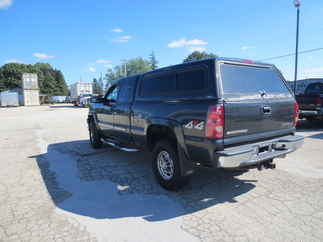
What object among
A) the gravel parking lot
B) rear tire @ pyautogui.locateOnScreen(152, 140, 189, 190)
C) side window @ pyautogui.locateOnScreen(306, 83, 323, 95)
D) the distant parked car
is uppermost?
the distant parked car

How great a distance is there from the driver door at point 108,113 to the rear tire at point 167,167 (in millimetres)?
2173

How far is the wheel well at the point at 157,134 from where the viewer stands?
360 centimetres

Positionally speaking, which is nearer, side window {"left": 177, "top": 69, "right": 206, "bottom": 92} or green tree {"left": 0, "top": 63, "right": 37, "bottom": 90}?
side window {"left": 177, "top": 69, "right": 206, "bottom": 92}

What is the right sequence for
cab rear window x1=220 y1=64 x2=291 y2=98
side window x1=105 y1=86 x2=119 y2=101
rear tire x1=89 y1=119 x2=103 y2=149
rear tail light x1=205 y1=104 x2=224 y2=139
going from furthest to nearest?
rear tire x1=89 y1=119 x2=103 y2=149 < side window x1=105 y1=86 x2=119 y2=101 < cab rear window x1=220 y1=64 x2=291 y2=98 < rear tail light x1=205 y1=104 x2=224 y2=139

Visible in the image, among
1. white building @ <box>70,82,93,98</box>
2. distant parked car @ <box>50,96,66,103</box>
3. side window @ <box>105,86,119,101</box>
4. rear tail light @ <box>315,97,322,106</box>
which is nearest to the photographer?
side window @ <box>105,86,119,101</box>

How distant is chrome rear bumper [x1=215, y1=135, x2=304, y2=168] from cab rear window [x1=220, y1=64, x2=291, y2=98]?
28.9 inches

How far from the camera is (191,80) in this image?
3.26 meters

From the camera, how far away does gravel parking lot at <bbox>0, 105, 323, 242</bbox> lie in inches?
98.7

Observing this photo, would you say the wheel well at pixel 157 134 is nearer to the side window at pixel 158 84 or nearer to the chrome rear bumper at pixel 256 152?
the side window at pixel 158 84

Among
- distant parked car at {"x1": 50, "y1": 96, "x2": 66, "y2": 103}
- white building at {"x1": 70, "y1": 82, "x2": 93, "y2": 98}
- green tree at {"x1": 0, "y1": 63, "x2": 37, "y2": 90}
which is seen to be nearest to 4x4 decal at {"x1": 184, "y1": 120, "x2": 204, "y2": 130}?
white building at {"x1": 70, "y1": 82, "x2": 93, "y2": 98}

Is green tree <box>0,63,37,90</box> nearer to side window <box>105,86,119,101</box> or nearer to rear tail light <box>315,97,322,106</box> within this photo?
side window <box>105,86,119,101</box>

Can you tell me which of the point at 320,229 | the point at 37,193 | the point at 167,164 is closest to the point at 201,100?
the point at 167,164

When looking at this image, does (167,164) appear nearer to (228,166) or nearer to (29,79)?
(228,166)

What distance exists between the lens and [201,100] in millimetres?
2916
